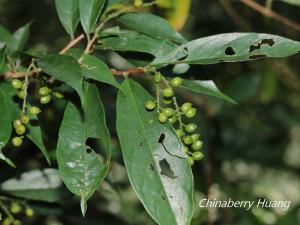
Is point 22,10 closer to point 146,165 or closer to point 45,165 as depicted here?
point 45,165

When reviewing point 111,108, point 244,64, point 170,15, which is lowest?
point 244,64

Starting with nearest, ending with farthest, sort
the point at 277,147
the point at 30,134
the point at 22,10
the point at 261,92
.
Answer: the point at 30,134 < the point at 261,92 < the point at 22,10 < the point at 277,147

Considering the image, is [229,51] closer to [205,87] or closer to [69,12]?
[205,87]

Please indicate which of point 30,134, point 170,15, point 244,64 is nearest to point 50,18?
point 244,64

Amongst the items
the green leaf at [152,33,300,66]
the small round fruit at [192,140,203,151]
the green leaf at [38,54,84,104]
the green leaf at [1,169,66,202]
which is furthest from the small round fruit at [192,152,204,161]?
the green leaf at [1,169,66,202]

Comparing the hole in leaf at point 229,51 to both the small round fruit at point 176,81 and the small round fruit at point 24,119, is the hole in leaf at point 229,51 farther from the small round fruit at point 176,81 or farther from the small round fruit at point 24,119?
the small round fruit at point 24,119

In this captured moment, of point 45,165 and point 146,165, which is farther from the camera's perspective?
point 45,165
